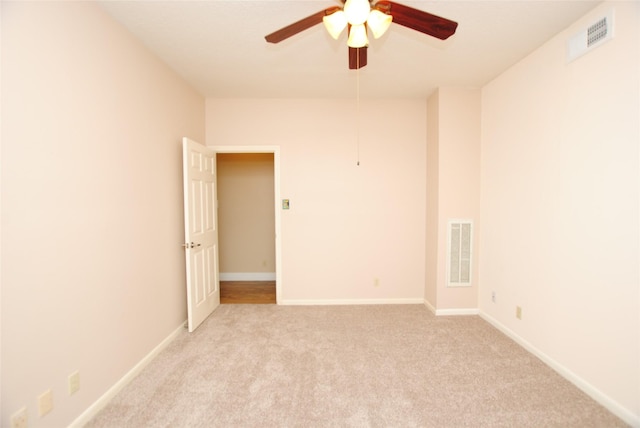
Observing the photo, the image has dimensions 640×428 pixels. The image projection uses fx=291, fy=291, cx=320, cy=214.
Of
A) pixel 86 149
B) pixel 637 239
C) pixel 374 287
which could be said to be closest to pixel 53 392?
pixel 86 149

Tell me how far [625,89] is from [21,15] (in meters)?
3.42

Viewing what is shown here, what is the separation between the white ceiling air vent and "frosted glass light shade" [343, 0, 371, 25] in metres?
1.68

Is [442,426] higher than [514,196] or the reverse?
the reverse

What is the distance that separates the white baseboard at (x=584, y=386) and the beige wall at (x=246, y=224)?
3721mm

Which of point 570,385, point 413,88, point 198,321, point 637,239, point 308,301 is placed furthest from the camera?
point 308,301

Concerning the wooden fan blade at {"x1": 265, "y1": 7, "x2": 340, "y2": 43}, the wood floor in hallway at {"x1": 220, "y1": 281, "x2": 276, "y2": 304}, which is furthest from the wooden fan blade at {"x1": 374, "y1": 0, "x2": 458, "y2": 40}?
the wood floor in hallway at {"x1": 220, "y1": 281, "x2": 276, "y2": 304}

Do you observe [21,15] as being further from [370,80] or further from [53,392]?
[370,80]

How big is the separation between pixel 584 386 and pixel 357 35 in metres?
2.82

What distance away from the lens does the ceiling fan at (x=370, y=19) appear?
1468 millimetres

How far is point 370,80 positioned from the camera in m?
3.16

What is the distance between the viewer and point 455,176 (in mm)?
3406

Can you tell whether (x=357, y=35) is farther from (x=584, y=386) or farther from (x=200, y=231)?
(x=584, y=386)

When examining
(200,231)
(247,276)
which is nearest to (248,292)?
(247,276)

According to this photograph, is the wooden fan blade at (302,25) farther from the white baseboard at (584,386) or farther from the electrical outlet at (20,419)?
the white baseboard at (584,386)
